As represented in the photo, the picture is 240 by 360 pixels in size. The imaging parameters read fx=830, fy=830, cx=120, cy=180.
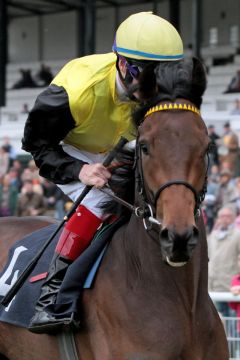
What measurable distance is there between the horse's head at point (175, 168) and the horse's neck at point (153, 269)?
305mm

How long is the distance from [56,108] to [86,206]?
0.53 metres

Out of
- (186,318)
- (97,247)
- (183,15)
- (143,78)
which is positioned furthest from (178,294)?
(183,15)

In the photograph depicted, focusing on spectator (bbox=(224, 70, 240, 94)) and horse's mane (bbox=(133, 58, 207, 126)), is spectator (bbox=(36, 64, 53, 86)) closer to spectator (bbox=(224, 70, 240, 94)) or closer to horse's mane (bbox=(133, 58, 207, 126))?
spectator (bbox=(224, 70, 240, 94))

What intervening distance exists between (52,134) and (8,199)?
9747 millimetres

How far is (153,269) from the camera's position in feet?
12.3

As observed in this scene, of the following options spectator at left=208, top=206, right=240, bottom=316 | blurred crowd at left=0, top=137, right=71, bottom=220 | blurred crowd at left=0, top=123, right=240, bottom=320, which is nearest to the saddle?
spectator at left=208, top=206, right=240, bottom=316

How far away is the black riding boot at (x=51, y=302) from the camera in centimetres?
395

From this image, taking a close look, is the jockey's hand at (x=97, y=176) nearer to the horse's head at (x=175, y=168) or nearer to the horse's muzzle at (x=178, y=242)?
the horse's head at (x=175, y=168)

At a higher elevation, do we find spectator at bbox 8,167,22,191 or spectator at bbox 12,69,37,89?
spectator at bbox 8,167,22,191

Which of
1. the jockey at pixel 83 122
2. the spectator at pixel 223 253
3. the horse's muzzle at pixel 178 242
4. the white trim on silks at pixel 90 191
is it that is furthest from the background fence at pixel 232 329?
the horse's muzzle at pixel 178 242

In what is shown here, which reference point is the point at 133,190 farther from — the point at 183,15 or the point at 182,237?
the point at 183,15

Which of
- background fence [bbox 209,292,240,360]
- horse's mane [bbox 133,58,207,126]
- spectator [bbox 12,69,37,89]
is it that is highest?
horse's mane [bbox 133,58,207,126]

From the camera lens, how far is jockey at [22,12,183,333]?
12.8ft

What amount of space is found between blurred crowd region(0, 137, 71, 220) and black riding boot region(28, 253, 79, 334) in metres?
8.00
